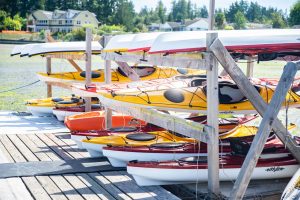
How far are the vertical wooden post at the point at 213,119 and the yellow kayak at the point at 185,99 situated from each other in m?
1.69

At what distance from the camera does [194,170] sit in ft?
20.6

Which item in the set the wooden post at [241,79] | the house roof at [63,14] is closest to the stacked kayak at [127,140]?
the wooden post at [241,79]

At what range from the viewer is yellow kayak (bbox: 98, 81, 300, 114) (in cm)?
755

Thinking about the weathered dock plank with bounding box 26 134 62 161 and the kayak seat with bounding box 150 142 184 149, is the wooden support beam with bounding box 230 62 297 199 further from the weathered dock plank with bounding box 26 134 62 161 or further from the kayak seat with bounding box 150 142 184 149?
the weathered dock plank with bounding box 26 134 62 161

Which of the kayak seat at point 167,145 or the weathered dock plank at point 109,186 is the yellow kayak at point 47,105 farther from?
the weathered dock plank at point 109,186

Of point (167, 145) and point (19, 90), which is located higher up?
point (167, 145)

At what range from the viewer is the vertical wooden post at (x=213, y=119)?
18.2 feet

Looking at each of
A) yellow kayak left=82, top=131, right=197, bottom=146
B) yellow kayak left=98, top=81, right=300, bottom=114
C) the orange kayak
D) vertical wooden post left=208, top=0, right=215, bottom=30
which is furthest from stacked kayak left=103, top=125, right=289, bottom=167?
vertical wooden post left=208, top=0, right=215, bottom=30

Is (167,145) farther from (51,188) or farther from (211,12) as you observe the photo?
(211,12)

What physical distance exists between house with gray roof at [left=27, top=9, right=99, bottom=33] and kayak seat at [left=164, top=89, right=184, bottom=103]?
302ft

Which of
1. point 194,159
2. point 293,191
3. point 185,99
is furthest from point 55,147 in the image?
point 293,191

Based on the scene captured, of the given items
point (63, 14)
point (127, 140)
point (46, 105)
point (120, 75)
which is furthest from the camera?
point (63, 14)

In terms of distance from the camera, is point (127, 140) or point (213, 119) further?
point (127, 140)

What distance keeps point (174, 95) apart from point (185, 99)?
0.67 ft
